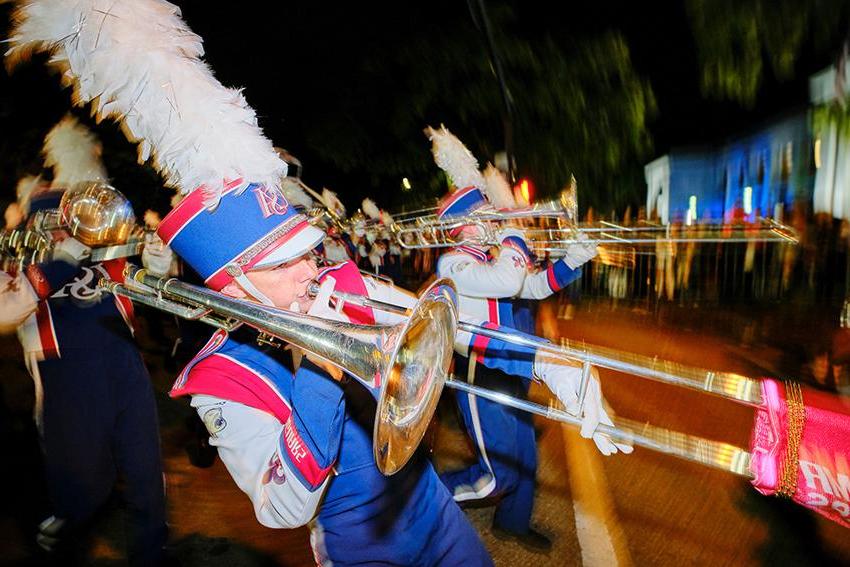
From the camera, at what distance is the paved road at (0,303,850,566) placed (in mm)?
2992

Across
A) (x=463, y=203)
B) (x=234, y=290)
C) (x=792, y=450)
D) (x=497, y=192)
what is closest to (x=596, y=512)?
(x=792, y=450)

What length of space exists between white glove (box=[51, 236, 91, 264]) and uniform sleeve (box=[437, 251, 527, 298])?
2.27 metres

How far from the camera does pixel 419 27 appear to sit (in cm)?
1211

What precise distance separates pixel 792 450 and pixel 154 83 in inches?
96.4

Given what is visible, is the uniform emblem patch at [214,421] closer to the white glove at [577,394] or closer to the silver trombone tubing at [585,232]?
the white glove at [577,394]

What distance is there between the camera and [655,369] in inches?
69.3

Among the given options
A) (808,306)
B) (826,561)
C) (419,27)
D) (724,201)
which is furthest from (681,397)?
(724,201)

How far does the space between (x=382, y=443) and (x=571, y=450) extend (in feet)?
11.8

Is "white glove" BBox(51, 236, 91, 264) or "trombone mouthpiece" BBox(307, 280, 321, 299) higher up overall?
"white glove" BBox(51, 236, 91, 264)

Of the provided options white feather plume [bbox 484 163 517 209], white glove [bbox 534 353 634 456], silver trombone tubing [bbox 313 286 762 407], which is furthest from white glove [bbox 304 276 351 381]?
white feather plume [bbox 484 163 517 209]

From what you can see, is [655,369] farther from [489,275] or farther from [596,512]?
[596,512]

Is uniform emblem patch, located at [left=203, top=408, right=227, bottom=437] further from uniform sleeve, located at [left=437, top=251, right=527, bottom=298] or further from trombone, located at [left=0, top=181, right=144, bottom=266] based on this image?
uniform sleeve, located at [left=437, top=251, right=527, bottom=298]

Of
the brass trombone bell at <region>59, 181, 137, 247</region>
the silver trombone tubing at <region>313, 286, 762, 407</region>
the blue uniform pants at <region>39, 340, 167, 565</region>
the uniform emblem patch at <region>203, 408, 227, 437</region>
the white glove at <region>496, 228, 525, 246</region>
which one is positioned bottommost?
the blue uniform pants at <region>39, 340, 167, 565</region>

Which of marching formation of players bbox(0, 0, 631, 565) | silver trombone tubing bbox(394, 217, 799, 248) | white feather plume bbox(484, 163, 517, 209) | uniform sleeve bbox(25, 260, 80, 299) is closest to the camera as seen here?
marching formation of players bbox(0, 0, 631, 565)
